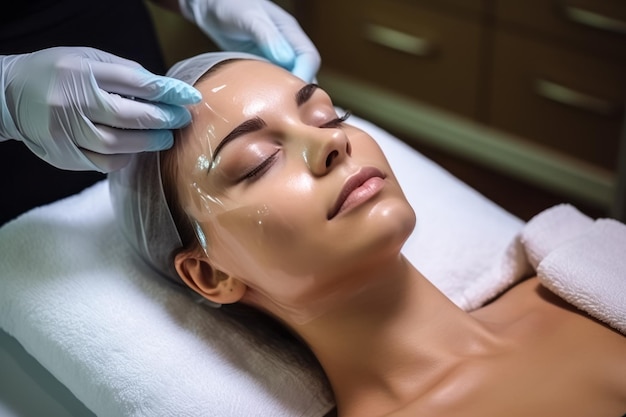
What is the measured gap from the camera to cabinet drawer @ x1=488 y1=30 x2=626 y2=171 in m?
2.14

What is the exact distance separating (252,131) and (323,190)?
0.45 ft

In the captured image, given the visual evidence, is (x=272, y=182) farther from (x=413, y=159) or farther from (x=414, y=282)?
(x=413, y=159)

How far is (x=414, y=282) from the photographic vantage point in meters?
1.22

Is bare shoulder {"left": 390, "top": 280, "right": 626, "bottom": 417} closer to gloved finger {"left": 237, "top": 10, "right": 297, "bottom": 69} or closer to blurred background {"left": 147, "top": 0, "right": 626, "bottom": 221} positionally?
gloved finger {"left": 237, "top": 10, "right": 297, "bottom": 69}

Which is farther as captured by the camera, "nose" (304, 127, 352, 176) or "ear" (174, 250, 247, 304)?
"ear" (174, 250, 247, 304)

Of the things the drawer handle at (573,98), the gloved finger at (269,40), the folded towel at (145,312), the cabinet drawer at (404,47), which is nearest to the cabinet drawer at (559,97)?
the drawer handle at (573,98)

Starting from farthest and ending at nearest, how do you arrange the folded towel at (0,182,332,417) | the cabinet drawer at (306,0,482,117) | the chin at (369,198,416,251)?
the cabinet drawer at (306,0,482,117) < the folded towel at (0,182,332,417) < the chin at (369,198,416,251)

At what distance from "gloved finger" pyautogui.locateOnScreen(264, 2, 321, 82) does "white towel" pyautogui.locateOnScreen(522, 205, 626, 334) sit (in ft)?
1.57

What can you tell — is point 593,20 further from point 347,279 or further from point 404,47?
point 347,279

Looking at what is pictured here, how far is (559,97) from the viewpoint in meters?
2.23

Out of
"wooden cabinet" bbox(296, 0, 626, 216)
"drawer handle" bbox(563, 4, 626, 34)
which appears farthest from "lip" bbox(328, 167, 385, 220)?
"drawer handle" bbox(563, 4, 626, 34)

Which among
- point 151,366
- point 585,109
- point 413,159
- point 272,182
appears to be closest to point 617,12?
point 585,109

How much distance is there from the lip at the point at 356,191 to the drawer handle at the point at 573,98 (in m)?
1.25

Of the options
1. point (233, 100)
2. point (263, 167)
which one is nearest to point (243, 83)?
point (233, 100)
